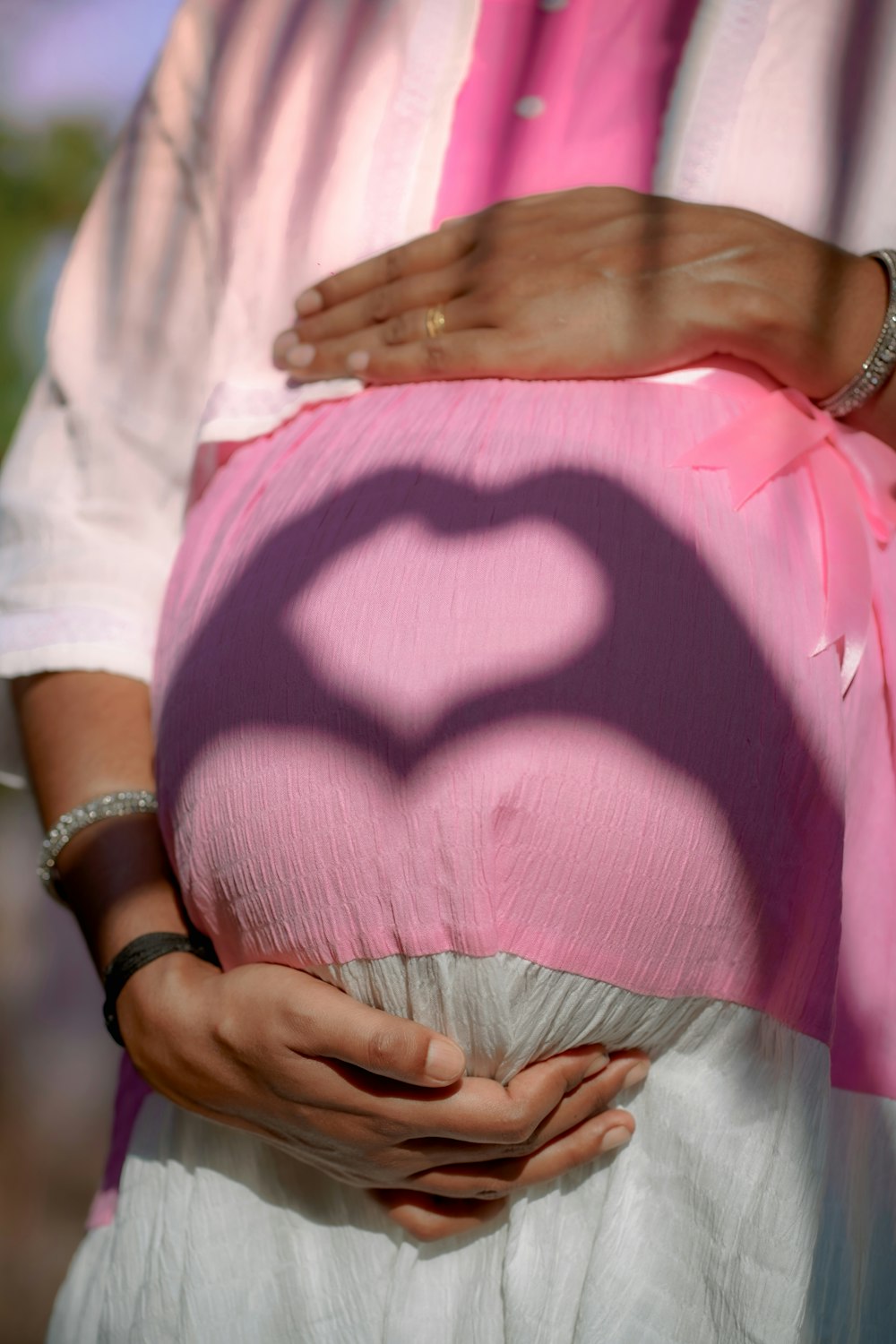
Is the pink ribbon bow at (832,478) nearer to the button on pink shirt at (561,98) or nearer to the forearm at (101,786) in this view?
the button on pink shirt at (561,98)

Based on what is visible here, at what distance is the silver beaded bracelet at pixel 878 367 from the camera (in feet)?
2.50

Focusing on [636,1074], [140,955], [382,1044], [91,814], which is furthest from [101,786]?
[636,1074]

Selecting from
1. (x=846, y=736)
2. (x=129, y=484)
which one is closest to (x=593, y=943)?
(x=846, y=736)

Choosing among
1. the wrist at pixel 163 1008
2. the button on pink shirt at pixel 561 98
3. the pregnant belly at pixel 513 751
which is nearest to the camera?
the pregnant belly at pixel 513 751

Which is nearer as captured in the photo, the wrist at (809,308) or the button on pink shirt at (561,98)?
the wrist at (809,308)

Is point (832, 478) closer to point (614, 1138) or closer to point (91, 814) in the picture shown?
point (614, 1138)

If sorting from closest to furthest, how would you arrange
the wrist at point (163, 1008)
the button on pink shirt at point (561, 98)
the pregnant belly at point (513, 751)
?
the pregnant belly at point (513, 751)
the wrist at point (163, 1008)
the button on pink shirt at point (561, 98)

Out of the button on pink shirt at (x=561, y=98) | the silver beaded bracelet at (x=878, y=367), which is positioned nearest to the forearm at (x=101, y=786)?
the button on pink shirt at (x=561, y=98)

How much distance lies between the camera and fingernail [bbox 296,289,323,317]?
0.90m

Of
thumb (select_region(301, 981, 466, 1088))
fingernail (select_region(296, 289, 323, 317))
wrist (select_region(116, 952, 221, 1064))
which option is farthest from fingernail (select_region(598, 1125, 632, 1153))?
fingernail (select_region(296, 289, 323, 317))

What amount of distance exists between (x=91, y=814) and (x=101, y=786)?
0.02m

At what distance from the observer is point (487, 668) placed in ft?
2.11

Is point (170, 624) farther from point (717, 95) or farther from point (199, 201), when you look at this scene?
point (717, 95)

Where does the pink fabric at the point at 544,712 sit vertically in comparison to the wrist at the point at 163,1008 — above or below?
above
